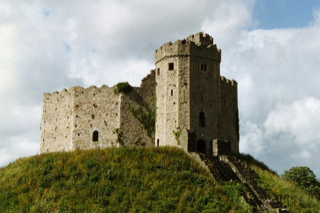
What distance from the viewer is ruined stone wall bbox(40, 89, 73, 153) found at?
41.3m

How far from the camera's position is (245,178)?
2895cm

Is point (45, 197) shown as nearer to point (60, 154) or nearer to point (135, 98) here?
point (60, 154)

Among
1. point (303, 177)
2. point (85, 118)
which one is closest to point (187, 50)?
point (85, 118)

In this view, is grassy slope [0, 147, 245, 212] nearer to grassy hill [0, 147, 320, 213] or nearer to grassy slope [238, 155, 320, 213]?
grassy hill [0, 147, 320, 213]

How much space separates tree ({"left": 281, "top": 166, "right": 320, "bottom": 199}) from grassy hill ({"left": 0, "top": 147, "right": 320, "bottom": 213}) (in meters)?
12.2

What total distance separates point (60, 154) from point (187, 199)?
1069 centimetres

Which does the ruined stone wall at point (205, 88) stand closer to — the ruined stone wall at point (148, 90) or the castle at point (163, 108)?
the castle at point (163, 108)

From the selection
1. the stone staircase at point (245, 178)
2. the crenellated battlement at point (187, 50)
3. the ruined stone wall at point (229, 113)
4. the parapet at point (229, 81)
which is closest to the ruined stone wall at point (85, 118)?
the crenellated battlement at point (187, 50)

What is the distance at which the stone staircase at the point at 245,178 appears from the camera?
25.9 meters

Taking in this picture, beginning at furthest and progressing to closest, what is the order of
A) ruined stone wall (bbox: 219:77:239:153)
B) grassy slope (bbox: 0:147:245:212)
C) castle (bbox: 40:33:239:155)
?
ruined stone wall (bbox: 219:77:239:153) < castle (bbox: 40:33:239:155) < grassy slope (bbox: 0:147:245:212)

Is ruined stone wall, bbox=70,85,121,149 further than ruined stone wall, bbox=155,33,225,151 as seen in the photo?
Yes

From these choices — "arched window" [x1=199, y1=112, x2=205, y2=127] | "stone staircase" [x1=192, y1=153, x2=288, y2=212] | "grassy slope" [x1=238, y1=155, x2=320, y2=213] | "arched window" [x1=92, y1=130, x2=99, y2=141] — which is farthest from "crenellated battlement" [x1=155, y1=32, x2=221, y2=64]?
"grassy slope" [x1=238, y1=155, x2=320, y2=213]

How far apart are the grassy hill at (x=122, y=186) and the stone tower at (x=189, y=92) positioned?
5.48 m

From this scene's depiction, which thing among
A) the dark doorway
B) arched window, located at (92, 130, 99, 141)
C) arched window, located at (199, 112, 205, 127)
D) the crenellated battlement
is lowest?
the dark doorway
